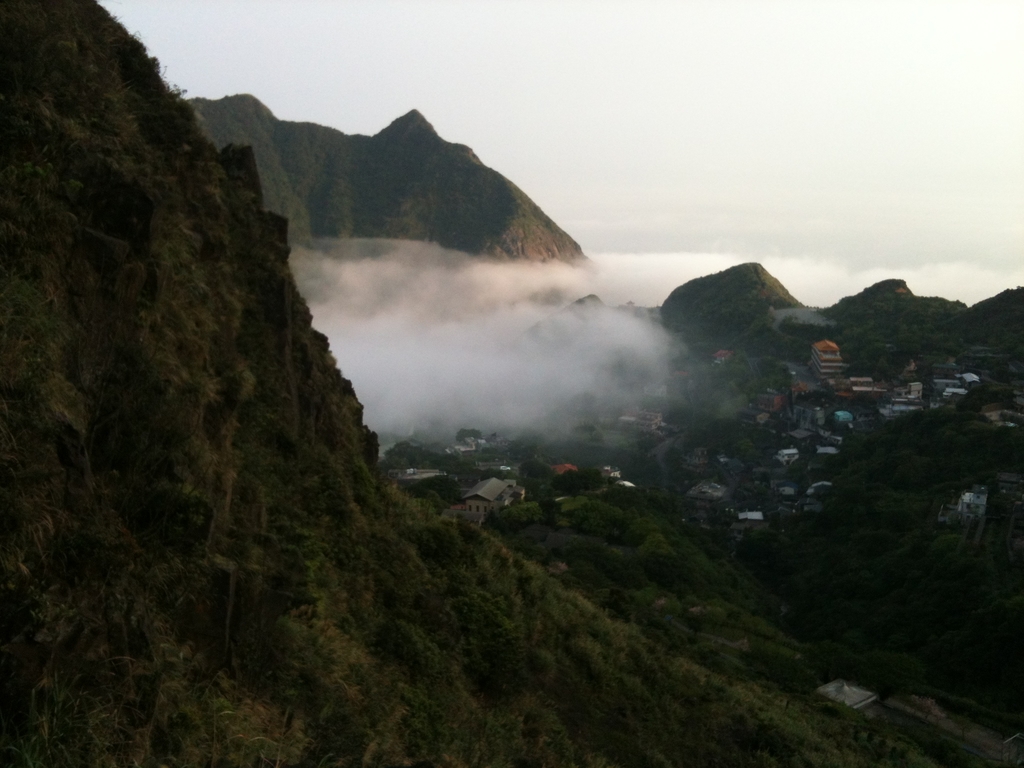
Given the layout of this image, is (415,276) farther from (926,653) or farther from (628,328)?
(926,653)

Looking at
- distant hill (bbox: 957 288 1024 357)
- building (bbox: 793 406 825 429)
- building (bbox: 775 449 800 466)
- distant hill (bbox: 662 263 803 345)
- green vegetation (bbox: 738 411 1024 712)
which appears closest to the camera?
green vegetation (bbox: 738 411 1024 712)

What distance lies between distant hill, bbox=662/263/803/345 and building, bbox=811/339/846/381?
16455mm

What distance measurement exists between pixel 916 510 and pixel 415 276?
103522 mm

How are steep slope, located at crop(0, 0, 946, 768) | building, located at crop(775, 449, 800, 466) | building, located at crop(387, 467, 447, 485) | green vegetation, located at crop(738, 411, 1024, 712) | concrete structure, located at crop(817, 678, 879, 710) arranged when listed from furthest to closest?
building, located at crop(775, 449, 800, 466)
building, located at crop(387, 467, 447, 485)
green vegetation, located at crop(738, 411, 1024, 712)
concrete structure, located at crop(817, 678, 879, 710)
steep slope, located at crop(0, 0, 946, 768)

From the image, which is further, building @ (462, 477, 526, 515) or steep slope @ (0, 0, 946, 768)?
building @ (462, 477, 526, 515)

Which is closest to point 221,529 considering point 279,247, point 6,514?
point 6,514

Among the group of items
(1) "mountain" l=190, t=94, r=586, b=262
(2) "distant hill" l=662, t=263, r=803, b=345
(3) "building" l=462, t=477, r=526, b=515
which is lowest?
(3) "building" l=462, t=477, r=526, b=515

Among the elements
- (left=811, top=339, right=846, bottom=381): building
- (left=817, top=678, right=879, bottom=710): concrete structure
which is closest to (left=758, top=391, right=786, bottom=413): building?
(left=811, top=339, right=846, bottom=381): building

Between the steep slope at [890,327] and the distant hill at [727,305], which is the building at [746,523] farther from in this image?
the distant hill at [727,305]

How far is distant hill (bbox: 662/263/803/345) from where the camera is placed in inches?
4190

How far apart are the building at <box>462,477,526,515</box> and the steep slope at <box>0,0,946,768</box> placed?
2900 centimetres

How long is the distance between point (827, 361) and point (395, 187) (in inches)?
3266

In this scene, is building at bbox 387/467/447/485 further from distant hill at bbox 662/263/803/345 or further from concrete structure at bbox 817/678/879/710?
distant hill at bbox 662/263/803/345

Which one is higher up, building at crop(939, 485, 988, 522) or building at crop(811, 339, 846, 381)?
building at crop(811, 339, 846, 381)
